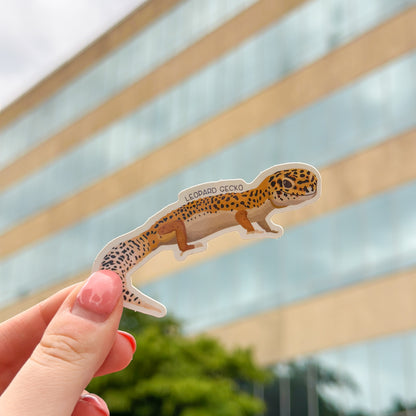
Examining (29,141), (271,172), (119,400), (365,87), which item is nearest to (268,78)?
(365,87)

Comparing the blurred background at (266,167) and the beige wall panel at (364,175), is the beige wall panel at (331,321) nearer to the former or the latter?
the blurred background at (266,167)

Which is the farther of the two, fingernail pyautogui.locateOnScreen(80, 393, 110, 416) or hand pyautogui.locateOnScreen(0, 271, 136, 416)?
fingernail pyautogui.locateOnScreen(80, 393, 110, 416)

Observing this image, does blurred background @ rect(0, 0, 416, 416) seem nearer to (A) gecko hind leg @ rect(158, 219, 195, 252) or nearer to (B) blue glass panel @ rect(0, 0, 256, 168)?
(B) blue glass panel @ rect(0, 0, 256, 168)

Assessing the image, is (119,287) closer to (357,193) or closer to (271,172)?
(271,172)

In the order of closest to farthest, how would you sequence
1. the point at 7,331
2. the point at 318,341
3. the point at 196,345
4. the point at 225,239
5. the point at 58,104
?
the point at 7,331, the point at 196,345, the point at 318,341, the point at 225,239, the point at 58,104

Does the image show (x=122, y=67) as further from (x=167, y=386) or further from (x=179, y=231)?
(x=179, y=231)

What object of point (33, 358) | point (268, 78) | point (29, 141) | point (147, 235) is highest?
point (29, 141)

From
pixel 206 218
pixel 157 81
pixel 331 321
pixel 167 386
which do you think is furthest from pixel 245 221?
pixel 157 81

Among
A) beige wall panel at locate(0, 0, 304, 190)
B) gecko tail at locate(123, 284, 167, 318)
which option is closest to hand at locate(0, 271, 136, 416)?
gecko tail at locate(123, 284, 167, 318)
